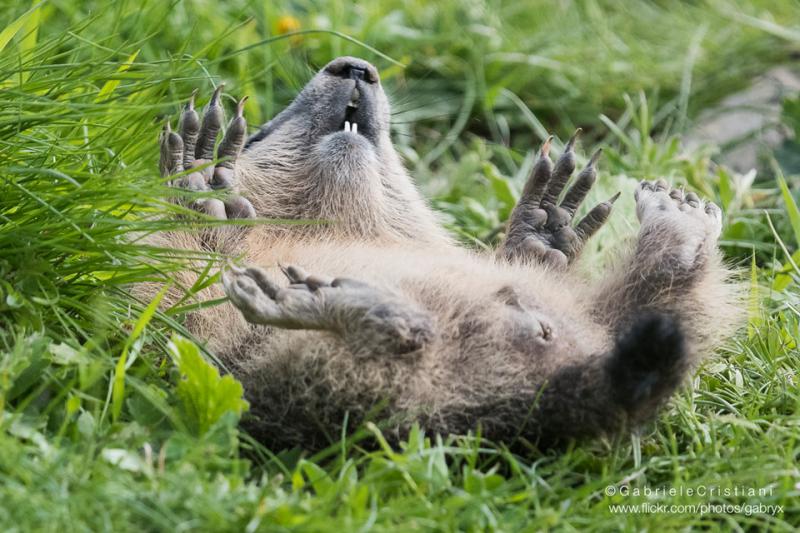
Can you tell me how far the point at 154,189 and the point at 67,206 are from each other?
0.28 m

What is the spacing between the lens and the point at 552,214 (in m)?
3.70

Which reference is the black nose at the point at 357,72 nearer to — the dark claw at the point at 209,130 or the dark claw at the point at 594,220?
the dark claw at the point at 209,130

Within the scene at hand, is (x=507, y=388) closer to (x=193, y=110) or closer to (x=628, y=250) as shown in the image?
(x=628, y=250)

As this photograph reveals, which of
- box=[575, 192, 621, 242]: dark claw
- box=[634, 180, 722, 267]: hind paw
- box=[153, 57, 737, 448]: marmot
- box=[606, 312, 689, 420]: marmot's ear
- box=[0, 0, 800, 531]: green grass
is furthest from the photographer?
box=[575, 192, 621, 242]: dark claw

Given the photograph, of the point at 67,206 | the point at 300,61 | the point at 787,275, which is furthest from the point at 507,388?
the point at 300,61

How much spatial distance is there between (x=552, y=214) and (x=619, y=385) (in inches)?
46.4

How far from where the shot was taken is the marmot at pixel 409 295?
2729 mm

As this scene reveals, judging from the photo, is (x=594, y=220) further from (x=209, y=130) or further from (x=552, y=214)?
(x=209, y=130)

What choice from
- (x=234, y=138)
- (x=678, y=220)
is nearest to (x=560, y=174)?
(x=678, y=220)

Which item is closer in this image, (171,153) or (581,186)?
(171,153)

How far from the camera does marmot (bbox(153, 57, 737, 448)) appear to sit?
273 cm

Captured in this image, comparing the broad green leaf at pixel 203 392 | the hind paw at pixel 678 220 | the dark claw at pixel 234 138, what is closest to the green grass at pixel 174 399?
the broad green leaf at pixel 203 392

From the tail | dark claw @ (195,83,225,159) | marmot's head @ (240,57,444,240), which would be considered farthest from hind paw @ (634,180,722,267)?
dark claw @ (195,83,225,159)

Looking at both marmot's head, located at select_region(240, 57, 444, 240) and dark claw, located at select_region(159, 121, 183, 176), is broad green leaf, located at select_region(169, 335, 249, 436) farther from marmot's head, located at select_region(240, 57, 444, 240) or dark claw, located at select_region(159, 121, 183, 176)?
marmot's head, located at select_region(240, 57, 444, 240)
